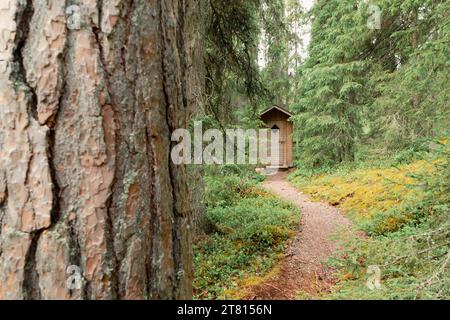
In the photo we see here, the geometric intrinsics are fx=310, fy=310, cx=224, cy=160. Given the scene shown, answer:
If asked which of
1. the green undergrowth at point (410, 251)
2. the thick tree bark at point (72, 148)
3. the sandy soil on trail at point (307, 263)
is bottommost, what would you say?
the sandy soil on trail at point (307, 263)

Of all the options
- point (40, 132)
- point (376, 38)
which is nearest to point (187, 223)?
point (40, 132)

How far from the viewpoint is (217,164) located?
6035mm

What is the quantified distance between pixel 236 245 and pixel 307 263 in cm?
141

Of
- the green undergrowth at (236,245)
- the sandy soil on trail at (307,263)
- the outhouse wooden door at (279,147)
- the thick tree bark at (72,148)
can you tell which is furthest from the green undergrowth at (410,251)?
the outhouse wooden door at (279,147)

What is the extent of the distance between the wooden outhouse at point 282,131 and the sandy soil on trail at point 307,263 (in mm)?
10508

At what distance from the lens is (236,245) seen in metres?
5.90

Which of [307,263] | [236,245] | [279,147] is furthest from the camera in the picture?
[279,147]

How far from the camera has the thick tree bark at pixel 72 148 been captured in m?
1.20

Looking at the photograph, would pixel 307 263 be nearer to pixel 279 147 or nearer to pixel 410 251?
pixel 410 251

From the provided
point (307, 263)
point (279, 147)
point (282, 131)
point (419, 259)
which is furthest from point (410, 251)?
point (282, 131)

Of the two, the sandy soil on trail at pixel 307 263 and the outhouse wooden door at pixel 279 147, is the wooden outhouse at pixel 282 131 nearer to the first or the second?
the outhouse wooden door at pixel 279 147

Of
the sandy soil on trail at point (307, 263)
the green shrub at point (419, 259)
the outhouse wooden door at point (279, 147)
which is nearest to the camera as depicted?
the green shrub at point (419, 259)

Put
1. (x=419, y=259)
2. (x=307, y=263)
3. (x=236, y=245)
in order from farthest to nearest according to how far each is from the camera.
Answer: (x=236, y=245) < (x=307, y=263) < (x=419, y=259)
